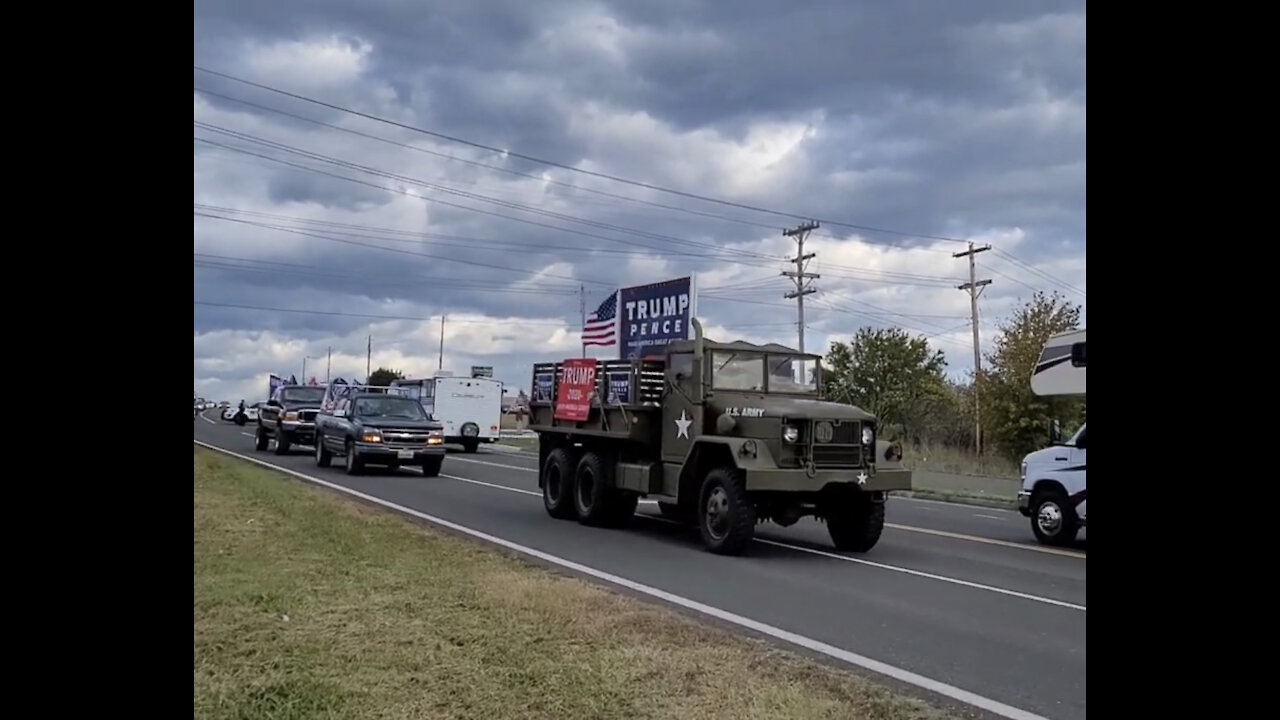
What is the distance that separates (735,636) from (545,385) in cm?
978

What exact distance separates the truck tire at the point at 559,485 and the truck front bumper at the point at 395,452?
7830 mm

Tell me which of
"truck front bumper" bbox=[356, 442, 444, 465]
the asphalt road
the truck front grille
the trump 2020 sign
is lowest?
the asphalt road

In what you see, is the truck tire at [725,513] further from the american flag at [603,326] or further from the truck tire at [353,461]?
the truck tire at [353,461]

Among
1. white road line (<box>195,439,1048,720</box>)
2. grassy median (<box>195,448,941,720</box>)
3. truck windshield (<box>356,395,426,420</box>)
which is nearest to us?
grassy median (<box>195,448,941,720</box>)

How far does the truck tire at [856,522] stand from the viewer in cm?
1265

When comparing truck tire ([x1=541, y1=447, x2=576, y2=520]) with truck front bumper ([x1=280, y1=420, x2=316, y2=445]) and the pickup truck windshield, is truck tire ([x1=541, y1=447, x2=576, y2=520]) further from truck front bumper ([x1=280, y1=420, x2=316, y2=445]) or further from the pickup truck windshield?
the pickup truck windshield

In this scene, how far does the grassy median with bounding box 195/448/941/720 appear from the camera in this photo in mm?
5324

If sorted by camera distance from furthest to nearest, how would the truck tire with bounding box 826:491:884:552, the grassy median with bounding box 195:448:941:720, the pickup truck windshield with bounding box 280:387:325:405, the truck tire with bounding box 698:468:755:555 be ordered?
the pickup truck windshield with bounding box 280:387:325:405
the truck tire with bounding box 826:491:884:552
the truck tire with bounding box 698:468:755:555
the grassy median with bounding box 195:448:941:720

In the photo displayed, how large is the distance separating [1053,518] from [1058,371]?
6.66ft

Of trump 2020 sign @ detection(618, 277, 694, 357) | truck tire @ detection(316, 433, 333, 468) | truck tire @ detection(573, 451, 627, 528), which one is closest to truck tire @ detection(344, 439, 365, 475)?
truck tire @ detection(316, 433, 333, 468)

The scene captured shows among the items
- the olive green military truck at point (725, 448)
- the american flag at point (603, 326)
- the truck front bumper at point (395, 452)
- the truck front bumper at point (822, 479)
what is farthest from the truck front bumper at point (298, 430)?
the truck front bumper at point (822, 479)

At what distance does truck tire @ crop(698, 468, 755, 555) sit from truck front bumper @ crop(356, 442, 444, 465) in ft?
39.6
